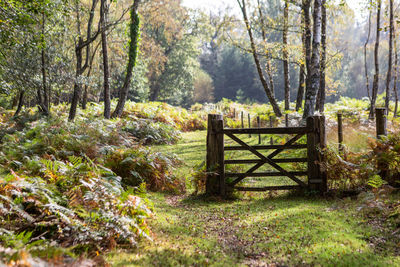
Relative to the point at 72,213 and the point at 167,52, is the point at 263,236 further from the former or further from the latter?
the point at 167,52

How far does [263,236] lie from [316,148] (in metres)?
2.85

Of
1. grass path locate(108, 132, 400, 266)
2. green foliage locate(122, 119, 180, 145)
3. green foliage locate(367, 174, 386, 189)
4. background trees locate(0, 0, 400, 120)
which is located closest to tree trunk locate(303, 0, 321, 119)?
background trees locate(0, 0, 400, 120)

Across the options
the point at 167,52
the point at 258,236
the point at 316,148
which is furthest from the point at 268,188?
the point at 167,52

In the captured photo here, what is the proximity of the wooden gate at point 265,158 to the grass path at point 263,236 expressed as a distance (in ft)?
1.54

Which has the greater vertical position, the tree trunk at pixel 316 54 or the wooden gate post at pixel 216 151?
the tree trunk at pixel 316 54

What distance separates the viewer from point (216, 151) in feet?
23.3

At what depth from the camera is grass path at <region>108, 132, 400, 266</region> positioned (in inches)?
150

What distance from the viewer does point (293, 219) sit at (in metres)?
5.39

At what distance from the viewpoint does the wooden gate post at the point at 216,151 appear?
7.05m

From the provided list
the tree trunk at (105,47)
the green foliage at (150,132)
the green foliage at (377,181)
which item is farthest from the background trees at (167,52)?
the green foliage at (377,181)

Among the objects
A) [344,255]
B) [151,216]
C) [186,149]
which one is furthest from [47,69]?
[344,255]

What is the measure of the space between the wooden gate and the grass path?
47 centimetres

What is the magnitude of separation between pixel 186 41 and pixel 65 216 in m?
38.3

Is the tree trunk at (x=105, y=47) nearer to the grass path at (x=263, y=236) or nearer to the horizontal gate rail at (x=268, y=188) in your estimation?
the grass path at (x=263, y=236)
